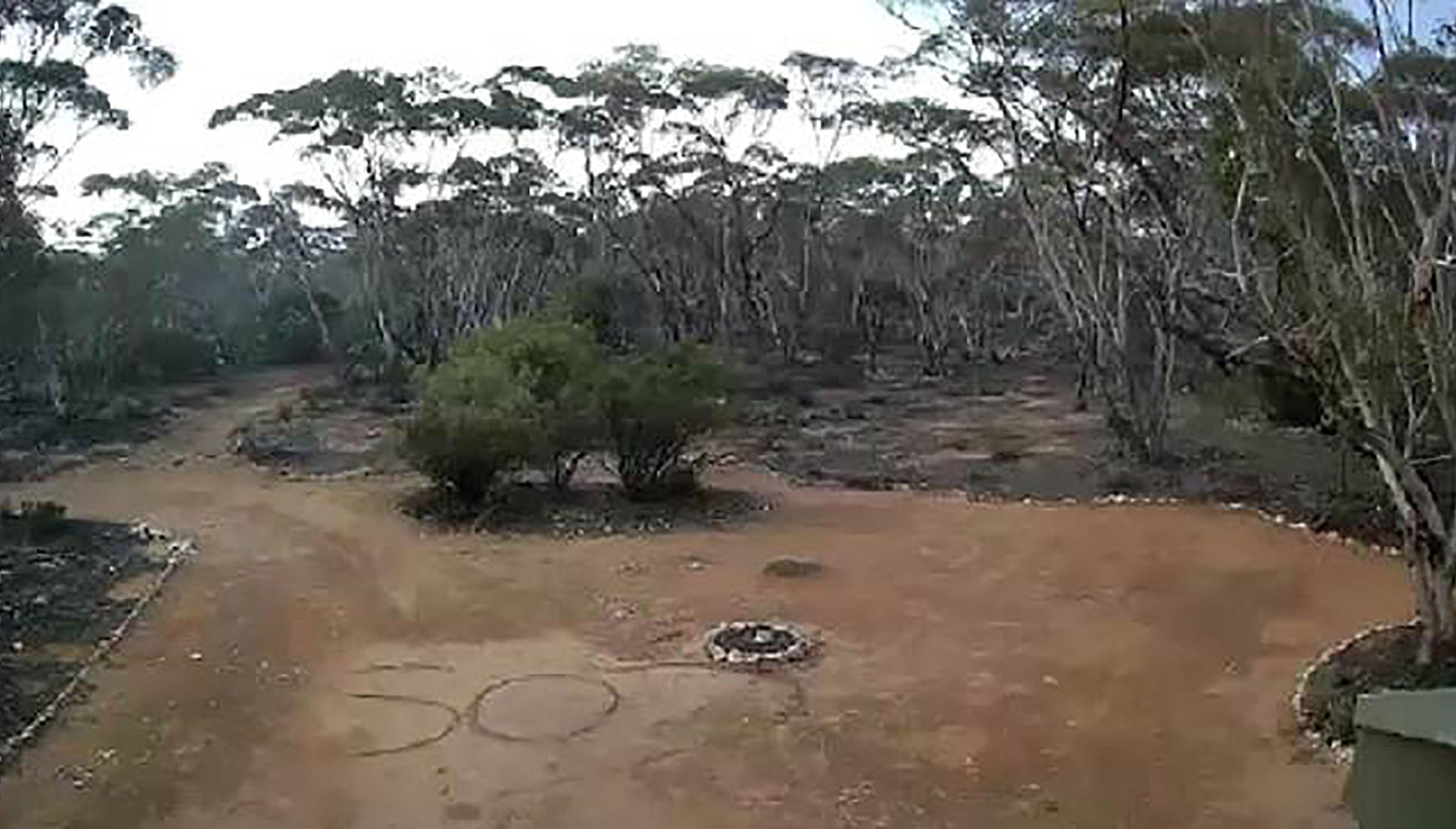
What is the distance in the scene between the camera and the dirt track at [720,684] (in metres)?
8.33

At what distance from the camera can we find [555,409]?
17.9 m

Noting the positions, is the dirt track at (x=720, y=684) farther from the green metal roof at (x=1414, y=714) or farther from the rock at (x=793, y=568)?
the green metal roof at (x=1414, y=714)

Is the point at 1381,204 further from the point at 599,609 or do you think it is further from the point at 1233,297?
the point at 599,609

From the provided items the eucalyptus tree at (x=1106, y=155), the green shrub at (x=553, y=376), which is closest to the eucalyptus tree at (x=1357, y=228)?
the eucalyptus tree at (x=1106, y=155)

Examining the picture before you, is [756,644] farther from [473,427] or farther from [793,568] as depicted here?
[473,427]

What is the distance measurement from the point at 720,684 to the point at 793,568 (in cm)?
398

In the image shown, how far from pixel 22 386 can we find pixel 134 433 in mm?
7061

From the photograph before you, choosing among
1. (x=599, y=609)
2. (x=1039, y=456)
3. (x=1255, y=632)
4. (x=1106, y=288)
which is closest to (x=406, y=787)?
(x=599, y=609)

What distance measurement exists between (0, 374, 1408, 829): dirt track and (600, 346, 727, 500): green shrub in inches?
80.0

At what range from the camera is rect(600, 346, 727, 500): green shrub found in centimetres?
1802

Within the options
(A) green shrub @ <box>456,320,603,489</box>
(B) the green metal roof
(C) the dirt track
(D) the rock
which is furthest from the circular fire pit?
(B) the green metal roof

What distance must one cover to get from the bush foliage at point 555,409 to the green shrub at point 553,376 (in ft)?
0.04

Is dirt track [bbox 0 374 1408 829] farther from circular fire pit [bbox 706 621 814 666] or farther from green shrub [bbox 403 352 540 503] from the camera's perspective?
green shrub [bbox 403 352 540 503]

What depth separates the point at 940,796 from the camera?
8305mm
